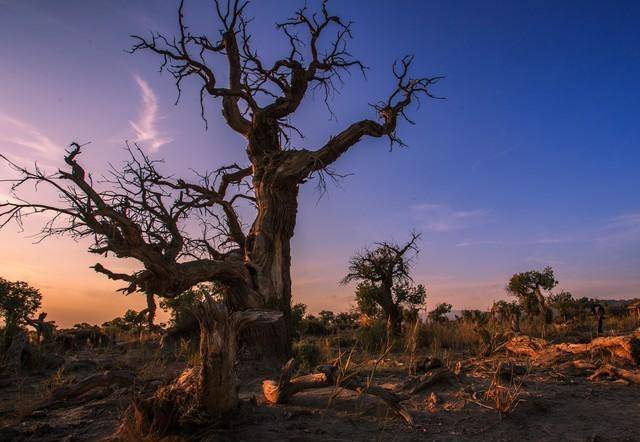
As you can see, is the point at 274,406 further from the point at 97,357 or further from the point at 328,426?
the point at 97,357

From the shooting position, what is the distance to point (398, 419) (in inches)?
178

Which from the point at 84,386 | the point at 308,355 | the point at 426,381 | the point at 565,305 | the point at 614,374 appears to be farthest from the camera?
the point at 565,305

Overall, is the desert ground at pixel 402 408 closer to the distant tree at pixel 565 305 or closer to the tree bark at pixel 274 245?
the tree bark at pixel 274 245

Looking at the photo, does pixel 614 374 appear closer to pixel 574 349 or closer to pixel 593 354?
pixel 593 354

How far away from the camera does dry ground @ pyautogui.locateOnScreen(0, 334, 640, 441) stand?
4.07 metres

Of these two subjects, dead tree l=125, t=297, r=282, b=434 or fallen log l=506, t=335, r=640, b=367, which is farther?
fallen log l=506, t=335, r=640, b=367

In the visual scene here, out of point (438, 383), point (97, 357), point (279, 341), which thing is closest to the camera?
point (438, 383)

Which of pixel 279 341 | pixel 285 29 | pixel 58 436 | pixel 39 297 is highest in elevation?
pixel 285 29

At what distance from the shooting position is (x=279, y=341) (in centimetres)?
877

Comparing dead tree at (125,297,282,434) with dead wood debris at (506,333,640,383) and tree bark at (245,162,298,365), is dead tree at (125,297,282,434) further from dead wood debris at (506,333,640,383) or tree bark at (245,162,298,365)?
dead wood debris at (506,333,640,383)

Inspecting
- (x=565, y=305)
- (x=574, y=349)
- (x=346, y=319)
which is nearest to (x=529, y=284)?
(x=565, y=305)

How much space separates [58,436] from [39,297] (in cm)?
2111

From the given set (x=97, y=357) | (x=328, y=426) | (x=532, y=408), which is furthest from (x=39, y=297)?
(x=532, y=408)

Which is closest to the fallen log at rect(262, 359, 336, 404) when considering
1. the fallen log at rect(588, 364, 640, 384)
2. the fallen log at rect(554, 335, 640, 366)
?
the fallen log at rect(588, 364, 640, 384)
